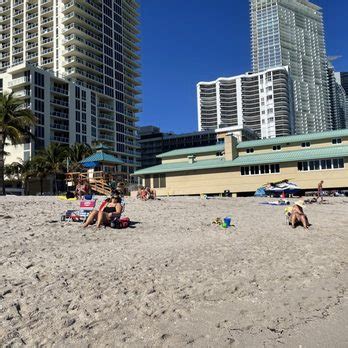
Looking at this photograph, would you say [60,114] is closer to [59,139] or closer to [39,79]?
[59,139]

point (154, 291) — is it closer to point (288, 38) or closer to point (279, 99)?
point (279, 99)

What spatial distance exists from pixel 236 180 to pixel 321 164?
30.2 feet

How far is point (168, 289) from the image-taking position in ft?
20.4

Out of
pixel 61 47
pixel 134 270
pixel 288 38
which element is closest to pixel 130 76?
pixel 61 47

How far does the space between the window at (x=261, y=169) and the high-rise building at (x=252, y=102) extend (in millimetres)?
104716

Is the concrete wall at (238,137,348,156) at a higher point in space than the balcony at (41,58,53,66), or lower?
lower

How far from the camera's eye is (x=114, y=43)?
307ft

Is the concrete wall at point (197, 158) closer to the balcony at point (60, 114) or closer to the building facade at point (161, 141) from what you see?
the balcony at point (60, 114)

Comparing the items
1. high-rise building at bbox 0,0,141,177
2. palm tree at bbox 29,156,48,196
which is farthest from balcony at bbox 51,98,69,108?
palm tree at bbox 29,156,48,196

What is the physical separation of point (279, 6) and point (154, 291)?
8301 inches

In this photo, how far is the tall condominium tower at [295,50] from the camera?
181750 mm

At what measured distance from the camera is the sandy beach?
4.56 m

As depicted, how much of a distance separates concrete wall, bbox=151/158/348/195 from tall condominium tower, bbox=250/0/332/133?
148567mm

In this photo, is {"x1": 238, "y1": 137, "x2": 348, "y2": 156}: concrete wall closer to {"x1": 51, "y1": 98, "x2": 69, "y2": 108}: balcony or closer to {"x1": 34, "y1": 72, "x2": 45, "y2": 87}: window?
{"x1": 51, "y1": 98, "x2": 69, "y2": 108}: balcony
